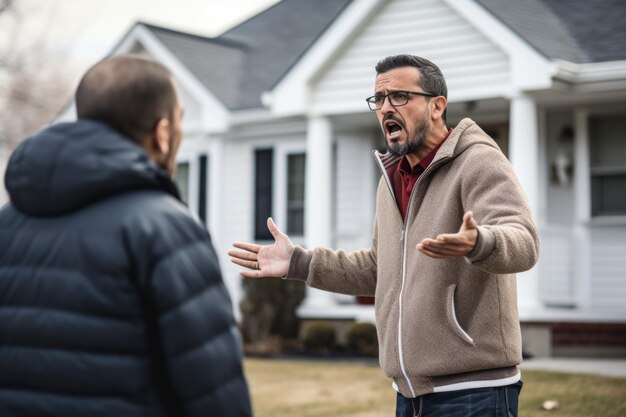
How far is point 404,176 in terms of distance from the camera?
4023 mm

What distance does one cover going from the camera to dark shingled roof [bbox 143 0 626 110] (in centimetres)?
1352

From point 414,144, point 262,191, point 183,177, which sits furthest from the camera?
point 183,177

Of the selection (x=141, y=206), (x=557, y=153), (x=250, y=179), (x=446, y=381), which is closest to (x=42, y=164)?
(x=141, y=206)

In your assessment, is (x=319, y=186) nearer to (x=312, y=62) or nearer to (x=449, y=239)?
(x=312, y=62)

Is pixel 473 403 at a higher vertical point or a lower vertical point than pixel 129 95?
lower

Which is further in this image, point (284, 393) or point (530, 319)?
point (530, 319)

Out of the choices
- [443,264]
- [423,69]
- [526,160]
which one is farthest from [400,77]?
[526,160]

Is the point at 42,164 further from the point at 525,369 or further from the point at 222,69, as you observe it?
the point at 222,69

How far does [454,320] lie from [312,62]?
455 inches

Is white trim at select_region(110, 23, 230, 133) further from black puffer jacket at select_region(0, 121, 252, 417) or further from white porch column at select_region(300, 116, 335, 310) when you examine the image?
black puffer jacket at select_region(0, 121, 252, 417)

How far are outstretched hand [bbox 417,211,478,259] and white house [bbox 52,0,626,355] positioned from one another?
9527 millimetres

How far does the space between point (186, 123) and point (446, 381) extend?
14581mm

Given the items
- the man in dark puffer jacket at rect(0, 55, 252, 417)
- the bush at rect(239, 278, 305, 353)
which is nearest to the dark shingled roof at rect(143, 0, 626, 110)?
the bush at rect(239, 278, 305, 353)

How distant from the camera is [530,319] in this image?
12.4m
